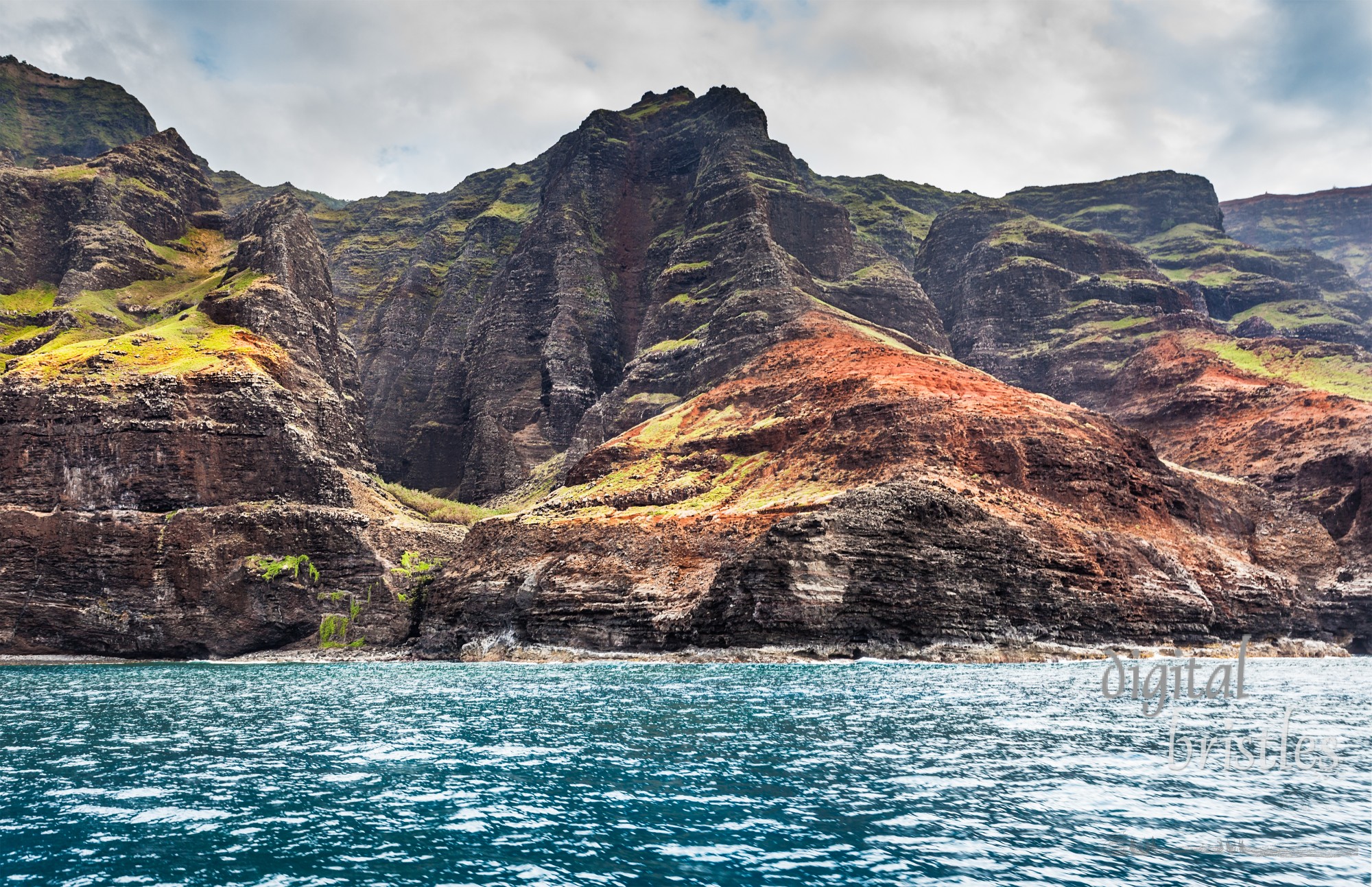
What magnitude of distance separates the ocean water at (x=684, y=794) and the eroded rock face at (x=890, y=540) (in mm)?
34795

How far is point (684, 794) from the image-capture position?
21172 millimetres

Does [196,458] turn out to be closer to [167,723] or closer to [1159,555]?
[167,723]

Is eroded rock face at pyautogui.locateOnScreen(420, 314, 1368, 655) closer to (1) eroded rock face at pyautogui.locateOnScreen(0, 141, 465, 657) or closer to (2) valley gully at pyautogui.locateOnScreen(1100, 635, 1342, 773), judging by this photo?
(1) eroded rock face at pyautogui.locateOnScreen(0, 141, 465, 657)

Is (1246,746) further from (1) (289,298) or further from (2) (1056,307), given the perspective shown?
(2) (1056,307)

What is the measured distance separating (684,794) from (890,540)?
2413 inches

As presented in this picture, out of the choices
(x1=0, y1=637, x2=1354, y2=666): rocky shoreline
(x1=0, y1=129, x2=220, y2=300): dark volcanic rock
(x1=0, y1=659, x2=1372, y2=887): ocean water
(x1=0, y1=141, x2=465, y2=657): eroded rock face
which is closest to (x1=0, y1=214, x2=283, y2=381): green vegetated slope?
(x1=0, y1=141, x2=465, y2=657): eroded rock face

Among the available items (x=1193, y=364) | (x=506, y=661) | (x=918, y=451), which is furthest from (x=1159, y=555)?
(x=1193, y=364)

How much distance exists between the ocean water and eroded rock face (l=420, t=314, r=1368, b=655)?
114 feet

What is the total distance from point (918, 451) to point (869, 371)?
86.2 feet

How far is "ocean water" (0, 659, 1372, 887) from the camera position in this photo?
1523cm

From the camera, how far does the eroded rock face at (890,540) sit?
7712cm

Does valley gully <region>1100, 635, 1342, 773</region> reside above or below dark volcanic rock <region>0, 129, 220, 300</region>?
below

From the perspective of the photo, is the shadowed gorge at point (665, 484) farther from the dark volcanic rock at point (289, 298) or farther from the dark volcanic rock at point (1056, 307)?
the dark volcanic rock at point (1056, 307)

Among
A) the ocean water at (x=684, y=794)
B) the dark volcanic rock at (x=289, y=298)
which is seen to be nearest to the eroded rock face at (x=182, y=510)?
the dark volcanic rock at (x=289, y=298)
